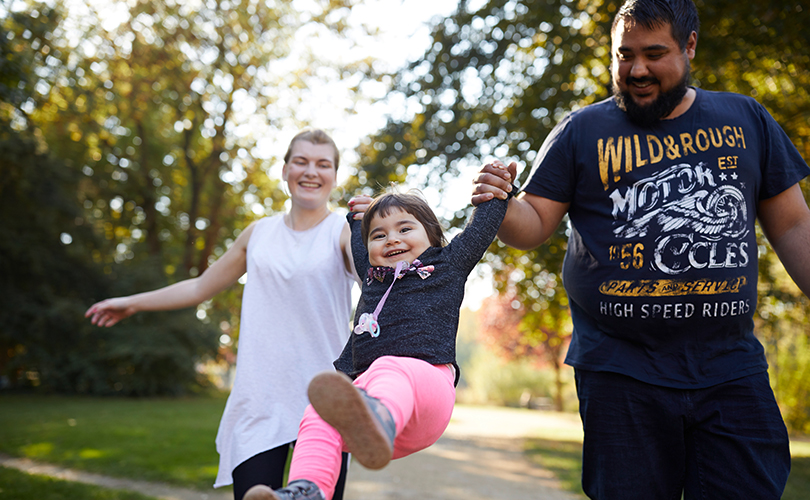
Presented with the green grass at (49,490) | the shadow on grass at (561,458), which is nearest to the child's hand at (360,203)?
the green grass at (49,490)

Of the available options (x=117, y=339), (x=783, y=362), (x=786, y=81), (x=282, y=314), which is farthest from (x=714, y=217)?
(x=117, y=339)

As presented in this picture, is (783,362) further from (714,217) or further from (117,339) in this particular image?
(117,339)

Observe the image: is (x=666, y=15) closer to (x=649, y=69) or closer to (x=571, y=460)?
(x=649, y=69)

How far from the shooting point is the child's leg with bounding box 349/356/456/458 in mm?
1695

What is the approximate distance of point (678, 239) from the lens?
2.07 m

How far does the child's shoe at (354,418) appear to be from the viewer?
150 cm

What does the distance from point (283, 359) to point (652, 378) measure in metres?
1.54

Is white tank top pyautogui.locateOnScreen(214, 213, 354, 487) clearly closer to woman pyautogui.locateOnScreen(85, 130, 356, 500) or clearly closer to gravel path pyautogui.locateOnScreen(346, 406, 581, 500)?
woman pyautogui.locateOnScreen(85, 130, 356, 500)

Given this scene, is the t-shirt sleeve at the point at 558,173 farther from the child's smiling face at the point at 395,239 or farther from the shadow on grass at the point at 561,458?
the shadow on grass at the point at 561,458

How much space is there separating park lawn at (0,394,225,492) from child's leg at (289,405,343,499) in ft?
16.1

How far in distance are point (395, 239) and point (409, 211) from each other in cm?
15

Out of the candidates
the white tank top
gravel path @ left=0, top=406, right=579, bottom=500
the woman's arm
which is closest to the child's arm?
the white tank top

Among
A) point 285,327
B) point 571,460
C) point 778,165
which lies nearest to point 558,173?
point 778,165

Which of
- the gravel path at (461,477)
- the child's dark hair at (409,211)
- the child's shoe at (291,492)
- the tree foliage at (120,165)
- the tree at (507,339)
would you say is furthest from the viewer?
the tree at (507,339)
